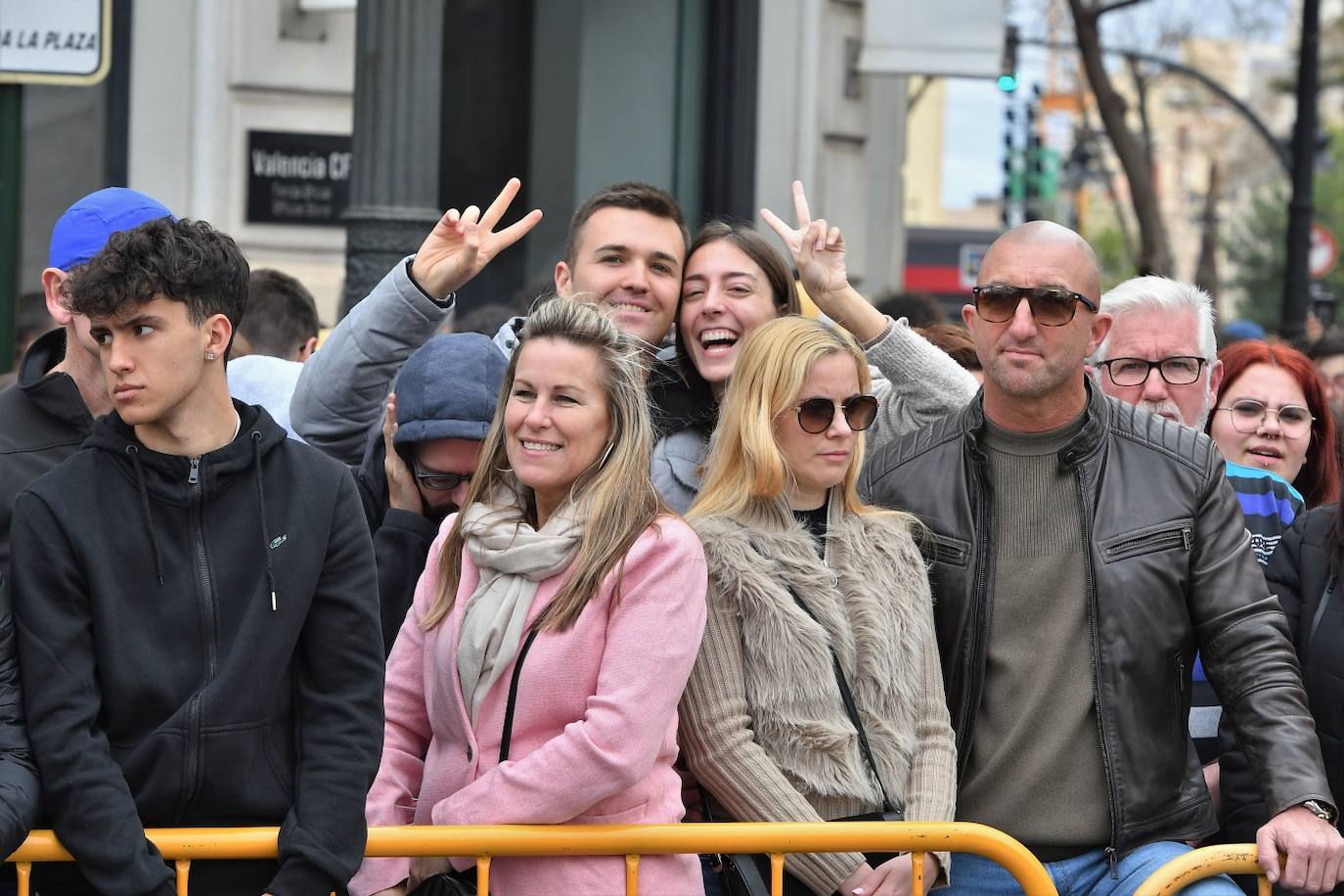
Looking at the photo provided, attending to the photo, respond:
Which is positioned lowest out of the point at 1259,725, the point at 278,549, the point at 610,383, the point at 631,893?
the point at 631,893

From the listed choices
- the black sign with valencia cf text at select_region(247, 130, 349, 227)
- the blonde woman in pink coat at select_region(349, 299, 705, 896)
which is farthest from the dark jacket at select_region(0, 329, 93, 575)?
the black sign with valencia cf text at select_region(247, 130, 349, 227)

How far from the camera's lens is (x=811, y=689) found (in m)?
3.96

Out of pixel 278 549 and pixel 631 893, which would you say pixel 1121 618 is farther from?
pixel 278 549

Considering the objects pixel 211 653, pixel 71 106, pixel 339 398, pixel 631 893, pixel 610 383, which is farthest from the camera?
pixel 71 106

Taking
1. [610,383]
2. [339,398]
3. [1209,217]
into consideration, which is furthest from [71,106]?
[1209,217]

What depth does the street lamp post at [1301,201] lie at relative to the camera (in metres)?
17.1

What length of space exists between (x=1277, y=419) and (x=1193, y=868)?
2.08 metres

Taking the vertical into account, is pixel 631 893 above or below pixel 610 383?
below

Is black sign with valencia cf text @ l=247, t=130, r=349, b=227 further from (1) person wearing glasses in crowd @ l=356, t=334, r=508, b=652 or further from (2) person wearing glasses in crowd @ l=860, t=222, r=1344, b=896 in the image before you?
(2) person wearing glasses in crowd @ l=860, t=222, r=1344, b=896

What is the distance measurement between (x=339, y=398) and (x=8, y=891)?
1.57 metres

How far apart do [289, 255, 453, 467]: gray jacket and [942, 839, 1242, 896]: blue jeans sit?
178 cm

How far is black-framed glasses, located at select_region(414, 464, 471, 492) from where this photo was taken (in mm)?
4473

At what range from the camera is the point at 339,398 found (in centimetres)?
473

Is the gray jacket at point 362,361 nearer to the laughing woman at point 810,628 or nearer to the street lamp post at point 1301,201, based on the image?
the laughing woman at point 810,628
